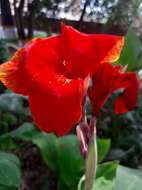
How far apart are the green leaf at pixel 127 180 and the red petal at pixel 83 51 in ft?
1.50

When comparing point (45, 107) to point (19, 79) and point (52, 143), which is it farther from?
point (52, 143)

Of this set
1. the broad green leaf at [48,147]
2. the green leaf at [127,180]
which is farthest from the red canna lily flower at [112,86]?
the broad green leaf at [48,147]

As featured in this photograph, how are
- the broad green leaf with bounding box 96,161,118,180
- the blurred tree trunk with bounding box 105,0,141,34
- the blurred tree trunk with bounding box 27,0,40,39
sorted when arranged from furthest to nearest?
1. the blurred tree trunk with bounding box 27,0,40,39
2. the blurred tree trunk with bounding box 105,0,141,34
3. the broad green leaf with bounding box 96,161,118,180

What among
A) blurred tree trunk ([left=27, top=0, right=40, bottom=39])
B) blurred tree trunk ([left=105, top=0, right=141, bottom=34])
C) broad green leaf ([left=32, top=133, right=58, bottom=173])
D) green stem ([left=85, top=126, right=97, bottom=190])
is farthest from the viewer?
blurred tree trunk ([left=27, top=0, right=40, bottom=39])

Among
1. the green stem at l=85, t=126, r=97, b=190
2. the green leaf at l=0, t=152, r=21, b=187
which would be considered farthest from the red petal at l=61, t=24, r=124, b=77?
the green leaf at l=0, t=152, r=21, b=187

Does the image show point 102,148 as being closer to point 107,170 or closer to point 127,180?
point 107,170

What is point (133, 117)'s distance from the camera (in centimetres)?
164

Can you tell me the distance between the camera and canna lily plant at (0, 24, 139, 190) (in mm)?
493

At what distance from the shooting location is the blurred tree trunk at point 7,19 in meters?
4.96

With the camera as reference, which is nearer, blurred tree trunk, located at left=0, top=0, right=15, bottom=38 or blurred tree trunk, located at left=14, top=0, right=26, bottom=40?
blurred tree trunk, located at left=0, top=0, right=15, bottom=38

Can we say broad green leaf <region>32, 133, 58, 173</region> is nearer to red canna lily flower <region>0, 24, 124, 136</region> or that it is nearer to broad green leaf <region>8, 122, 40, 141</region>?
broad green leaf <region>8, 122, 40, 141</region>

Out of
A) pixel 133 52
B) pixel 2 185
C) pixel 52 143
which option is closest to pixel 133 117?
pixel 133 52

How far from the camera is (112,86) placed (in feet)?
1.95

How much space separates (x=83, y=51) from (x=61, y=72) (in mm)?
38
